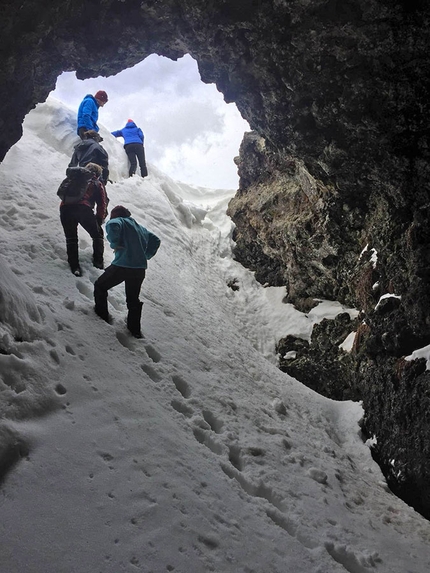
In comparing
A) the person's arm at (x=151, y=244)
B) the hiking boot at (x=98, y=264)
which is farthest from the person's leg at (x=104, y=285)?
→ the hiking boot at (x=98, y=264)

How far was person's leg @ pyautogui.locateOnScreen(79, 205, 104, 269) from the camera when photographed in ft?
25.8

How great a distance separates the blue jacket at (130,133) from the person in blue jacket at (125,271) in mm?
11049

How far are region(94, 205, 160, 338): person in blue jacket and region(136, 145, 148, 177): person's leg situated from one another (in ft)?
35.3

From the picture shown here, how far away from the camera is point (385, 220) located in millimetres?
8242

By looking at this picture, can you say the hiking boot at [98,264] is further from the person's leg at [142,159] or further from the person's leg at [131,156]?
the person's leg at [142,159]

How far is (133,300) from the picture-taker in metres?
6.59

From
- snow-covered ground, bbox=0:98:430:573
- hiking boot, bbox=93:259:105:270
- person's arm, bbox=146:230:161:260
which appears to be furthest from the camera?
hiking boot, bbox=93:259:105:270

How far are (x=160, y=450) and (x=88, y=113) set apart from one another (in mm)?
10057

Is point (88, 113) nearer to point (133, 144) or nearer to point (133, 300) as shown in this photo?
point (133, 144)

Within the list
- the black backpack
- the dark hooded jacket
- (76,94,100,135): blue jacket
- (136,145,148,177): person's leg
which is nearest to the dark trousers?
the black backpack

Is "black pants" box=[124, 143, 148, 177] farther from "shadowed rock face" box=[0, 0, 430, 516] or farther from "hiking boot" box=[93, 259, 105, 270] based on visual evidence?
"hiking boot" box=[93, 259, 105, 270]

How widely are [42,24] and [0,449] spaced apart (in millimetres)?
7118

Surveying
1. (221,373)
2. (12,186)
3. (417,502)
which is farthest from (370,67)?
(12,186)

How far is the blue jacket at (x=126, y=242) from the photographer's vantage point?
653 cm
